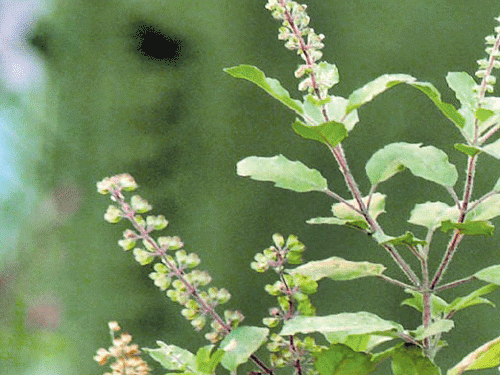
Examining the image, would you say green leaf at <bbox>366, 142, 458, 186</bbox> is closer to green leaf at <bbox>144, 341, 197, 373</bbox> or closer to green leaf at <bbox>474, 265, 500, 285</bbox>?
green leaf at <bbox>474, 265, 500, 285</bbox>

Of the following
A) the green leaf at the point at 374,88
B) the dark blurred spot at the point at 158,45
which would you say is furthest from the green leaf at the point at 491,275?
the dark blurred spot at the point at 158,45

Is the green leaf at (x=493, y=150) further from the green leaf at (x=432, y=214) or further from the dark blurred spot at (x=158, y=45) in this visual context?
the dark blurred spot at (x=158, y=45)

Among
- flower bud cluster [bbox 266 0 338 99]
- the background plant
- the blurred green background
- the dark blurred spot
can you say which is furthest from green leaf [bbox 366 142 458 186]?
the dark blurred spot

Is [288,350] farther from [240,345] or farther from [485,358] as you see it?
[485,358]

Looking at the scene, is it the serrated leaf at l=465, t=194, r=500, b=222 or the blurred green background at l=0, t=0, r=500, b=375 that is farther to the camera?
the blurred green background at l=0, t=0, r=500, b=375

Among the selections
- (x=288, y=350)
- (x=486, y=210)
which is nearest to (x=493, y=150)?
(x=486, y=210)
